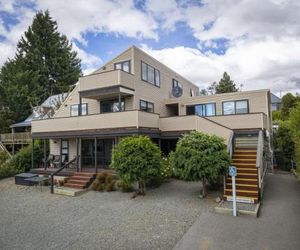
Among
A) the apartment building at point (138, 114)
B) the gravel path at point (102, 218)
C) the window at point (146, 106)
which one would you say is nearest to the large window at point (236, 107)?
the apartment building at point (138, 114)

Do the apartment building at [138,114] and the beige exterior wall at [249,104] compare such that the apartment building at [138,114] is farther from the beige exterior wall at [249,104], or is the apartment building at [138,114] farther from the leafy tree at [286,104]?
the leafy tree at [286,104]

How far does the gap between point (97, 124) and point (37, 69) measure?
3273cm

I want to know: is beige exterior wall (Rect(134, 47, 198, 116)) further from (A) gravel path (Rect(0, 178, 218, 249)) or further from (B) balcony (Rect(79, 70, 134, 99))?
(A) gravel path (Rect(0, 178, 218, 249))

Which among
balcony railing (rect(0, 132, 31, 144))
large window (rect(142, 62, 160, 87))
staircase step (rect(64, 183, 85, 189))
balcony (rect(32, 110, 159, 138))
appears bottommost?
staircase step (rect(64, 183, 85, 189))

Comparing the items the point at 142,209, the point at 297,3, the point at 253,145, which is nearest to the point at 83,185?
the point at 142,209

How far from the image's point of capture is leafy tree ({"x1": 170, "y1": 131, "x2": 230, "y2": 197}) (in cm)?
1133

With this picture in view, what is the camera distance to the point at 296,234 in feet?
24.5

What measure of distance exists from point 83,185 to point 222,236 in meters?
10.2

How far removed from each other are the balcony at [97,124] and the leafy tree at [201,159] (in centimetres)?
453

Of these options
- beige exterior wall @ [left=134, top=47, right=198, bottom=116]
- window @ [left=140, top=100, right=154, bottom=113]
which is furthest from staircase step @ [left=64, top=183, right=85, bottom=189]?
window @ [left=140, top=100, right=154, bottom=113]

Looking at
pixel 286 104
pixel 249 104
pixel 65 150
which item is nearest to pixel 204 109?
pixel 249 104

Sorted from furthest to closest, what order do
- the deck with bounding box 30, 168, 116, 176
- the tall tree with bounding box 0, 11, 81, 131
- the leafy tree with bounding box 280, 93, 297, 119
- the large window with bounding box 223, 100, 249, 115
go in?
the tall tree with bounding box 0, 11, 81, 131 → the leafy tree with bounding box 280, 93, 297, 119 → the large window with bounding box 223, 100, 249, 115 → the deck with bounding box 30, 168, 116, 176

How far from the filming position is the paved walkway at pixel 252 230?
7000 mm

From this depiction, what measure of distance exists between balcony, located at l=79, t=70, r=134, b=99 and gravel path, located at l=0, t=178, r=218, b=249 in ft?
23.3
